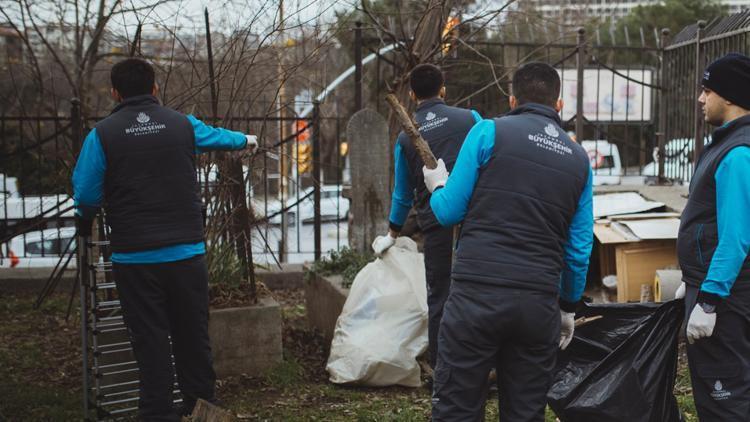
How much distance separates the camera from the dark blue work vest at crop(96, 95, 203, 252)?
3811mm

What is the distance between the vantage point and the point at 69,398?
15.9 feet

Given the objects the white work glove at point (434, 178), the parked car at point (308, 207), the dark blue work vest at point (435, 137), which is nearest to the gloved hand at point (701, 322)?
the white work glove at point (434, 178)

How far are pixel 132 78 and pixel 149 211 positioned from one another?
674 mm

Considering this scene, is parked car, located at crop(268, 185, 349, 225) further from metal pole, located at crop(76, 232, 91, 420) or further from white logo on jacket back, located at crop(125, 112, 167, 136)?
white logo on jacket back, located at crop(125, 112, 167, 136)

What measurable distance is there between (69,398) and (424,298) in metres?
2.30

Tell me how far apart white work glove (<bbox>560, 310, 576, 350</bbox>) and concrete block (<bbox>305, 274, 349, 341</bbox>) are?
8.51ft

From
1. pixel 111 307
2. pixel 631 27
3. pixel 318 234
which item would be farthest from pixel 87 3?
pixel 631 27

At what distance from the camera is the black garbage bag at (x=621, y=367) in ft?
10.5

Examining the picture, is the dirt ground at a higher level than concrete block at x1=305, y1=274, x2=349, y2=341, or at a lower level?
lower

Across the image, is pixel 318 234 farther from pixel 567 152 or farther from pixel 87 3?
pixel 567 152

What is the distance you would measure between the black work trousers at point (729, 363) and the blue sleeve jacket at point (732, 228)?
0.42ft

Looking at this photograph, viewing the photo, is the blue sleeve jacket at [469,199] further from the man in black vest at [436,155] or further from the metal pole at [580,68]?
the metal pole at [580,68]

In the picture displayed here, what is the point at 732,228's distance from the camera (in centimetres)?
297

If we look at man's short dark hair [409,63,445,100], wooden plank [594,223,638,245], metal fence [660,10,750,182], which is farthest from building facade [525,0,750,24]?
man's short dark hair [409,63,445,100]
